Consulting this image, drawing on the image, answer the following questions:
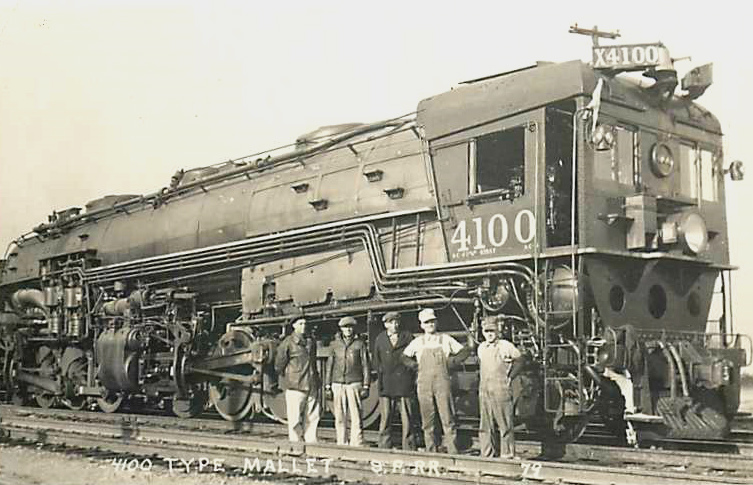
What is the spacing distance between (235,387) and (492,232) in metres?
5.02

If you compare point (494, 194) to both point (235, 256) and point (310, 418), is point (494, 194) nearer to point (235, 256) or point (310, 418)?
point (310, 418)

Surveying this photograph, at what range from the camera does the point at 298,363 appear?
1020cm

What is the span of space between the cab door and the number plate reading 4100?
0.84 m

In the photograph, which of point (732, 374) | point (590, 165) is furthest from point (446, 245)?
point (732, 374)

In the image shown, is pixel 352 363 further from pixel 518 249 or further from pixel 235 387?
pixel 235 387

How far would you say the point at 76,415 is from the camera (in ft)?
45.8

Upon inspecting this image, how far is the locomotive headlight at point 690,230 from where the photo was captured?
28.6 feet

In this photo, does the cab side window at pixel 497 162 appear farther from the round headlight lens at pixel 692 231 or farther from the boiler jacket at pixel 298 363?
the boiler jacket at pixel 298 363

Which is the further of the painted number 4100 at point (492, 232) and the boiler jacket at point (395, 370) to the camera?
the boiler jacket at point (395, 370)

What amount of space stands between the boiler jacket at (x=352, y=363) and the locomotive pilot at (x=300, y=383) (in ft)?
1.55

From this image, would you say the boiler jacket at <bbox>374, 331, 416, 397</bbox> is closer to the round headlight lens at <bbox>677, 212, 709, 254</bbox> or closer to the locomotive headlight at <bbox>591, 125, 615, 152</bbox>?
the locomotive headlight at <bbox>591, 125, 615, 152</bbox>

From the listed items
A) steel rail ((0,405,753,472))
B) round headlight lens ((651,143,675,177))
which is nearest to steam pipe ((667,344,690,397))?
steel rail ((0,405,753,472))

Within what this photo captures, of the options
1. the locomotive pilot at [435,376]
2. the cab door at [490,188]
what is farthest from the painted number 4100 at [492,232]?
the locomotive pilot at [435,376]

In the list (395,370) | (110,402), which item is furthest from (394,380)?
(110,402)
